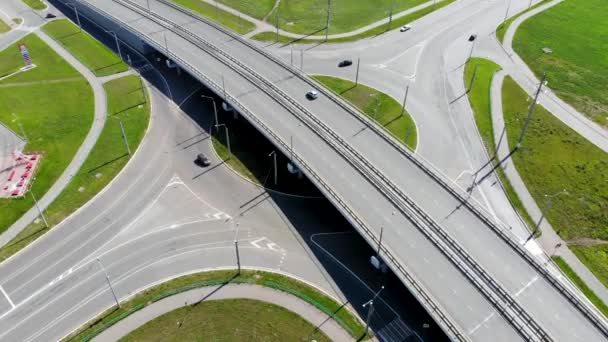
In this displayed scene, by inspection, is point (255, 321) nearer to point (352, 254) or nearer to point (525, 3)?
point (352, 254)

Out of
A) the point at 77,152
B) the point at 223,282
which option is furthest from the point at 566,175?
the point at 77,152

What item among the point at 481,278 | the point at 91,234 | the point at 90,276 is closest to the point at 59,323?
the point at 90,276

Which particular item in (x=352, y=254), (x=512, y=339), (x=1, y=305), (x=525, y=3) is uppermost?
(x=525, y=3)

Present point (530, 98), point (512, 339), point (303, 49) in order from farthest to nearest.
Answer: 1. point (303, 49)
2. point (530, 98)
3. point (512, 339)

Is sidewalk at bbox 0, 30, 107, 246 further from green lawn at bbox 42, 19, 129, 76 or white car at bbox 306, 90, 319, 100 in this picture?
white car at bbox 306, 90, 319, 100

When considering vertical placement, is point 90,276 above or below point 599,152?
below

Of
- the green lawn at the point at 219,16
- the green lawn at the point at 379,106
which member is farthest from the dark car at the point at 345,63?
the green lawn at the point at 219,16
